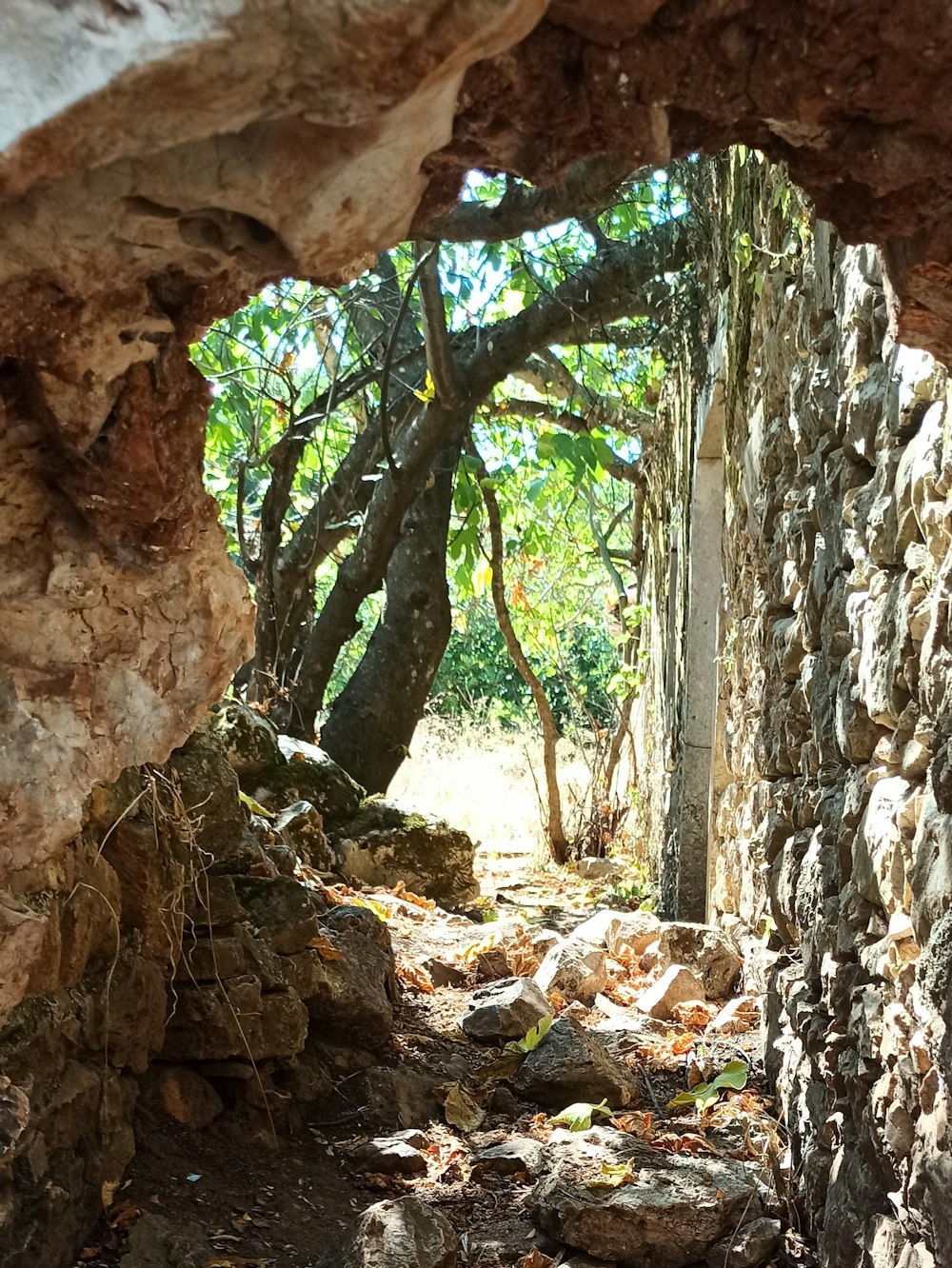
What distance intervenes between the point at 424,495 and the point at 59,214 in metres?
5.43

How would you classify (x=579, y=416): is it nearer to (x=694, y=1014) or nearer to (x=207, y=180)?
(x=694, y=1014)

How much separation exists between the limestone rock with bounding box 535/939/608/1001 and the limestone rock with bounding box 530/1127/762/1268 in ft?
4.52

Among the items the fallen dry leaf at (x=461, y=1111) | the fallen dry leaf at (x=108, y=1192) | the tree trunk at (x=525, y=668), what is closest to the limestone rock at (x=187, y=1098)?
the fallen dry leaf at (x=108, y=1192)

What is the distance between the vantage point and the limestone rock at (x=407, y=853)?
516cm

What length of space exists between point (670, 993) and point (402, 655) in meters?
2.87

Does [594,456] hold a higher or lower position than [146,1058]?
higher

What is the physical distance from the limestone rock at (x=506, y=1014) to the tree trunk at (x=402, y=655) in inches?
101

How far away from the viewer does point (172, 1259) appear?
2195 millimetres

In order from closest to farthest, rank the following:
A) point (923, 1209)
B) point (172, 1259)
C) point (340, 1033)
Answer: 1. point (923, 1209)
2. point (172, 1259)
3. point (340, 1033)

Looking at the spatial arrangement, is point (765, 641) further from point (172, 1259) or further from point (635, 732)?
point (635, 732)

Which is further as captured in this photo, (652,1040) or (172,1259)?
(652,1040)

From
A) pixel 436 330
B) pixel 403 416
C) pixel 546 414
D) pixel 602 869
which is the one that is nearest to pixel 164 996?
pixel 436 330

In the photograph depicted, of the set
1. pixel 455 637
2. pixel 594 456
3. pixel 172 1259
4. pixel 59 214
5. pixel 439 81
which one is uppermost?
pixel 455 637

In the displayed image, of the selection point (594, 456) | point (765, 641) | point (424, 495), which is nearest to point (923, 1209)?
point (765, 641)
